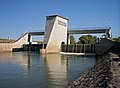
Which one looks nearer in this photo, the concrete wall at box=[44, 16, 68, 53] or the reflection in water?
the reflection in water

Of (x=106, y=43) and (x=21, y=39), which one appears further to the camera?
(x=21, y=39)

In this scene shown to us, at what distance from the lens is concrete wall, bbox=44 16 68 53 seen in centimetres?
5447

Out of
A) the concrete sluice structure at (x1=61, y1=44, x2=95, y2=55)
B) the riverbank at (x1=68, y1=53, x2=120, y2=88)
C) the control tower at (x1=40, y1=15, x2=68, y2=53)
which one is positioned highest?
the control tower at (x1=40, y1=15, x2=68, y2=53)

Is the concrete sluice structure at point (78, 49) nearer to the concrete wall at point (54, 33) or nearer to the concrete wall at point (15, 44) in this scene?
the concrete wall at point (54, 33)

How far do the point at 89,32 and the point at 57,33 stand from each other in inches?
331

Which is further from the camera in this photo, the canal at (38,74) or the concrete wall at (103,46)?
the concrete wall at (103,46)

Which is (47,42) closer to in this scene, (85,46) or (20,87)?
(85,46)

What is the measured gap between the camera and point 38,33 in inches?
2613

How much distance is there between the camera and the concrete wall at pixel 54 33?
54.5 m

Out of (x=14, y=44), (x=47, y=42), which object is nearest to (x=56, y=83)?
(x=47, y=42)

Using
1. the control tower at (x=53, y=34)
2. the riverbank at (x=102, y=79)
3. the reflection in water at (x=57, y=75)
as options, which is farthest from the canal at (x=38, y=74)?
the control tower at (x=53, y=34)

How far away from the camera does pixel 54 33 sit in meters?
55.5

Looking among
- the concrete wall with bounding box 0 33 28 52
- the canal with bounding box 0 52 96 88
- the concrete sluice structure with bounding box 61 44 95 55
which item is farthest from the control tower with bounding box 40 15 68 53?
the canal with bounding box 0 52 96 88

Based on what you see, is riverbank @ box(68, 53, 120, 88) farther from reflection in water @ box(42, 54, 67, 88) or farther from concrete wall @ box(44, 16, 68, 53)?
concrete wall @ box(44, 16, 68, 53)
